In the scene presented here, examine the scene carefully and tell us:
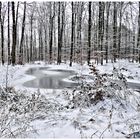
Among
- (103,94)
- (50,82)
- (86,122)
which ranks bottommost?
(50,82)

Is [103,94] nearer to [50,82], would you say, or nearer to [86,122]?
[86,122]

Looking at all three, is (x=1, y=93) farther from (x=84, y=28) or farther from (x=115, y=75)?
(x=84, y=28)

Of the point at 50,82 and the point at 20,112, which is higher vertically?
the point at 20,112

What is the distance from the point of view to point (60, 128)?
4059 mm

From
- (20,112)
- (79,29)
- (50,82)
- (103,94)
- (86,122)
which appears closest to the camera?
(86,122)

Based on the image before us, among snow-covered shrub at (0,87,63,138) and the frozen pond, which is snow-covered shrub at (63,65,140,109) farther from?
the frozen pond

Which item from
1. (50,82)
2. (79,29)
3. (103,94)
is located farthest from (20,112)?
(79,29)

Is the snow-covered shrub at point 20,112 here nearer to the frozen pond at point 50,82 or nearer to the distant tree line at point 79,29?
the frozen pond at point 50,82

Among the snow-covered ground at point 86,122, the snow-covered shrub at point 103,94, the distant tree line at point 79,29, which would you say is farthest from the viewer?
the distant tree line at point 79,29

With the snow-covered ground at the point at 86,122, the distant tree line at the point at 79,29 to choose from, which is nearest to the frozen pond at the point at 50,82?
the distant tree line at the point at 79,29

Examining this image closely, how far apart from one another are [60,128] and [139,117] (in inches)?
57.5

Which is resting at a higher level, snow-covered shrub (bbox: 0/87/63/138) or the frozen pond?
snow-covered shrub (bbox: 0/87/63/138)

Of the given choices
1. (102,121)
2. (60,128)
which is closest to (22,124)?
(60,128)

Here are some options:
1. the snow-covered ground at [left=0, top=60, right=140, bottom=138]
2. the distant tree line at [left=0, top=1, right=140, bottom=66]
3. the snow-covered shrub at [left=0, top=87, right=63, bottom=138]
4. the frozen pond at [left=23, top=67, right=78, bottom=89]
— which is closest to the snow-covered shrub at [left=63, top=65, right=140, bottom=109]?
the snow-covered ground at [left=0, top=60, right=140, bottom=138]
